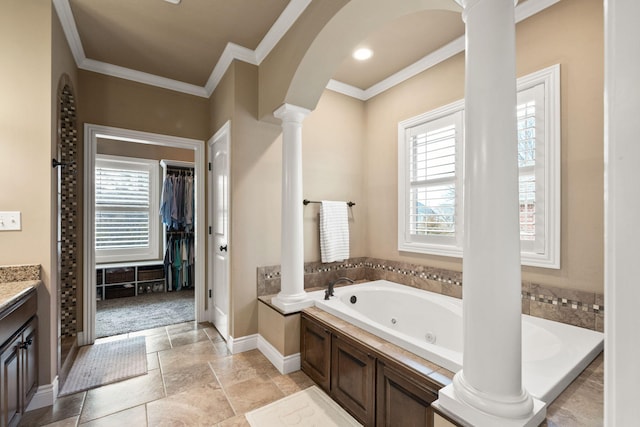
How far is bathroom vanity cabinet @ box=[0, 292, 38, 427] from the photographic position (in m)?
1.45

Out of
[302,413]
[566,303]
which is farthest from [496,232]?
[302,413]

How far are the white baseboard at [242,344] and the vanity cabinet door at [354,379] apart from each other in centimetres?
103

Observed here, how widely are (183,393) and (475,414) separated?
1917mm

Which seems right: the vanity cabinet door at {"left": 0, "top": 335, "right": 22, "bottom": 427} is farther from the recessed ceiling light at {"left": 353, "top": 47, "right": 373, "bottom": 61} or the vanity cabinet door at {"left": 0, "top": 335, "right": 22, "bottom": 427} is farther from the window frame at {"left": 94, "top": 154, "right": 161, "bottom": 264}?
the window frame at {"left": 94, "top": 154, "right": 161, "bottom": 264}

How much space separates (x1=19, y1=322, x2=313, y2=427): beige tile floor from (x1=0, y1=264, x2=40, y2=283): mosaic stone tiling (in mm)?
860

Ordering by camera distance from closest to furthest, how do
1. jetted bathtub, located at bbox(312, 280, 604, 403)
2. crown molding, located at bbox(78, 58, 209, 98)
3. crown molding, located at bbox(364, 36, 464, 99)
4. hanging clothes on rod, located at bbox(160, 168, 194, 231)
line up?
1. jetted bathtub, located at bbox(312, 280, 604, 403)
2. crown molding, located at bbox(364, 36, 464, 99)
3. crown molding, located at bbox(78, 58, 209, 98)
4. hanging clothes on rod, located at bbox(160, 168, 194, 231)

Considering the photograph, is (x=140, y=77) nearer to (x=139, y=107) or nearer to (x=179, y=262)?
(x=139, y=107)

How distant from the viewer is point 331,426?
5.83ft

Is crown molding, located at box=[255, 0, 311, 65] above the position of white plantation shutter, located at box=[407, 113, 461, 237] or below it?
above

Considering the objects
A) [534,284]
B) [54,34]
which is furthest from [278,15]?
[534,284]

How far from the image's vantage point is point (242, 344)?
8.92 ft

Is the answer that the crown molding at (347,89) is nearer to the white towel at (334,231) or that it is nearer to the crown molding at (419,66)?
the crown molding at (419,66)

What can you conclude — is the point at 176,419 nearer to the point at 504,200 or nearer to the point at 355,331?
the point at 355,331
